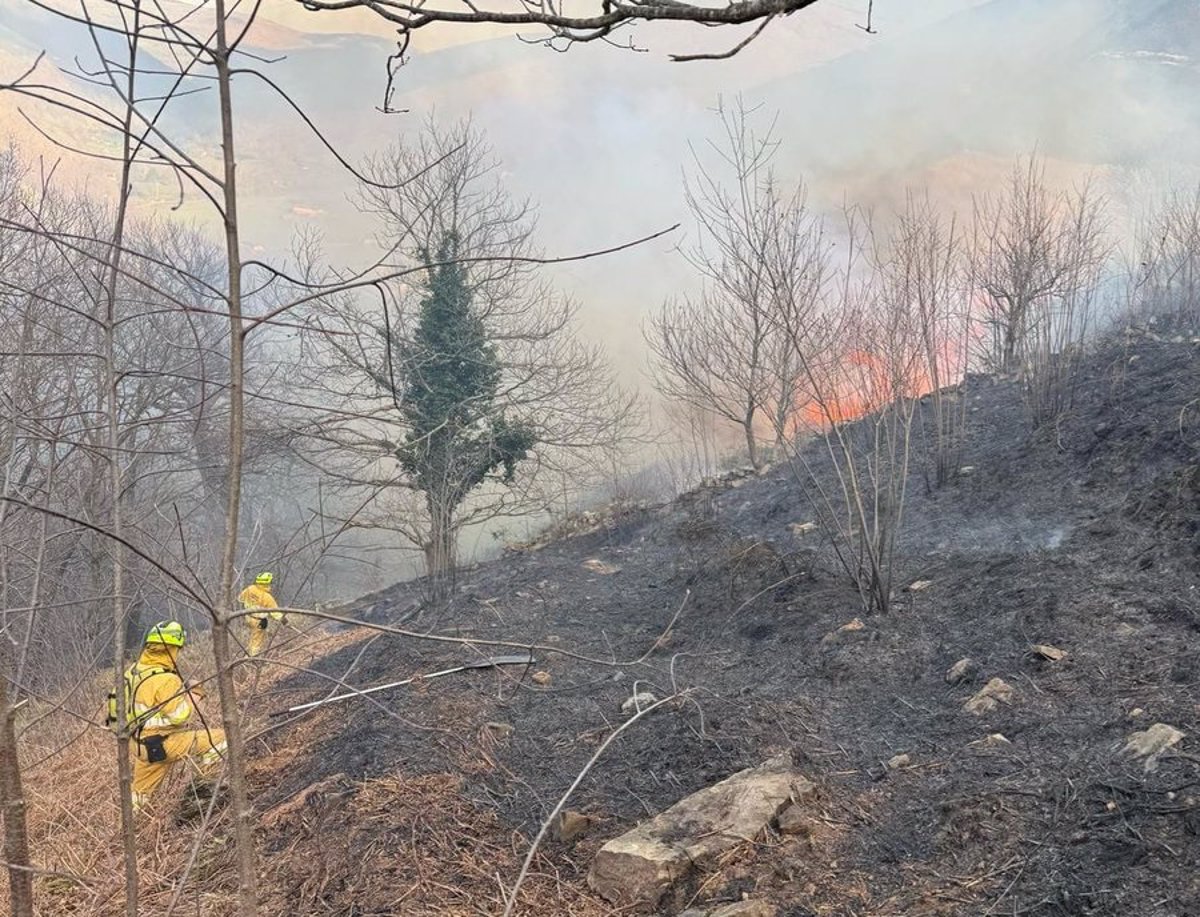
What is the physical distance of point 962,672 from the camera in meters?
4.04

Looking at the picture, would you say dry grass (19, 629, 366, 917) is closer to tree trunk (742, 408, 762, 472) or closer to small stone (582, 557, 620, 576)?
small stone (582, 557, 620, 576)

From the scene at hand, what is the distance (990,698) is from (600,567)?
6.00 meters

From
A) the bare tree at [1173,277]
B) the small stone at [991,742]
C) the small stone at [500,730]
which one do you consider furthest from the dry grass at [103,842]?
the bare tree at [1173,277]

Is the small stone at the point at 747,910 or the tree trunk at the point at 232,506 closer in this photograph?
the tree trunk at the point at 232,506

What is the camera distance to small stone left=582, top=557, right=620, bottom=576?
30.0ft

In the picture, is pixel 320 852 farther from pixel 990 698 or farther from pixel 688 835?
pixel 990 698

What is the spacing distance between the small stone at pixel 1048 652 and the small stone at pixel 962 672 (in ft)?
0.94

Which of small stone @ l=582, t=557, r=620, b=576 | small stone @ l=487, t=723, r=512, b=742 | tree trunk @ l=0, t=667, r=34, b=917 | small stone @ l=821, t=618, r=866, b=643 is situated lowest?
small stone @ l=582, t=557, r=620, b=576

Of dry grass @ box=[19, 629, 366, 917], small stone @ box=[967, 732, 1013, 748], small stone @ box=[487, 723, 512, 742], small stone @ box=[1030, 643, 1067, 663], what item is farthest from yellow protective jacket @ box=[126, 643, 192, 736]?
small stone @ box=[1030, 643, 1067, 663]

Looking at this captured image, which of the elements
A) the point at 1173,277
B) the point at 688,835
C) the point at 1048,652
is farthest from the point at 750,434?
the point at 688,835

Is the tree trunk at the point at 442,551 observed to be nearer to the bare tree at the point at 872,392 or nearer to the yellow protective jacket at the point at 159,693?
the yellow protective jacket at the point at 159,693

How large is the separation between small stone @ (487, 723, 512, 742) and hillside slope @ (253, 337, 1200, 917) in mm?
13

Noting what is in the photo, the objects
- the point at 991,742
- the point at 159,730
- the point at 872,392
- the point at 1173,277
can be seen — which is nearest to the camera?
the point at 991,742

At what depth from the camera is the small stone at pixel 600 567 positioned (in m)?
9.16
